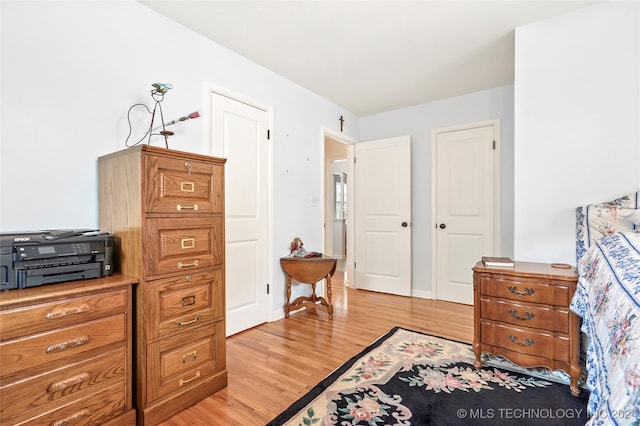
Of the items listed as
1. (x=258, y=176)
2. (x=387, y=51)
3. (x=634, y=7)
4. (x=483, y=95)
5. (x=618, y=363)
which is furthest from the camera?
(x=483, y=95)

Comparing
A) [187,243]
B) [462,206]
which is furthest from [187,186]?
[462,206]

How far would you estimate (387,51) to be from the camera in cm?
261

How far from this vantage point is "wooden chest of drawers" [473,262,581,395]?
1.72m

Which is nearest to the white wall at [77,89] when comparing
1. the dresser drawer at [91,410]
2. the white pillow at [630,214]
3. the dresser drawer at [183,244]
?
the dresser drawer at [183,244]

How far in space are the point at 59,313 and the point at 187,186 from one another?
0.78m

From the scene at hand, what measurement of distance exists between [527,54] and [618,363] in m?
2.17

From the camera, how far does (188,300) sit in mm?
1674

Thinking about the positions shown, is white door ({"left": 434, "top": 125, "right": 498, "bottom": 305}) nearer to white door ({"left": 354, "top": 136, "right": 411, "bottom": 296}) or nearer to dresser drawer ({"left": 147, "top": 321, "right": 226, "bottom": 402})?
white door ({"left": 354, "top": 136, "right": 411, "bottom": 296})

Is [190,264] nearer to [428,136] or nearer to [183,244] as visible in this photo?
[183,244]

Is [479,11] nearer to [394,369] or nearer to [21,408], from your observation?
[394,369]

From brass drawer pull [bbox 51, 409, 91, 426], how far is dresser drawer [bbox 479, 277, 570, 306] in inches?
85.9

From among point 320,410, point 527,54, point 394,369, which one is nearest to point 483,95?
point 527,54

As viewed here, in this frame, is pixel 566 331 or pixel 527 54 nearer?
pixel 566 331

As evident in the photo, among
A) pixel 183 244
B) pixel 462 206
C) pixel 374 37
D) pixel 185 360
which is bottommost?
pixel 185 360
